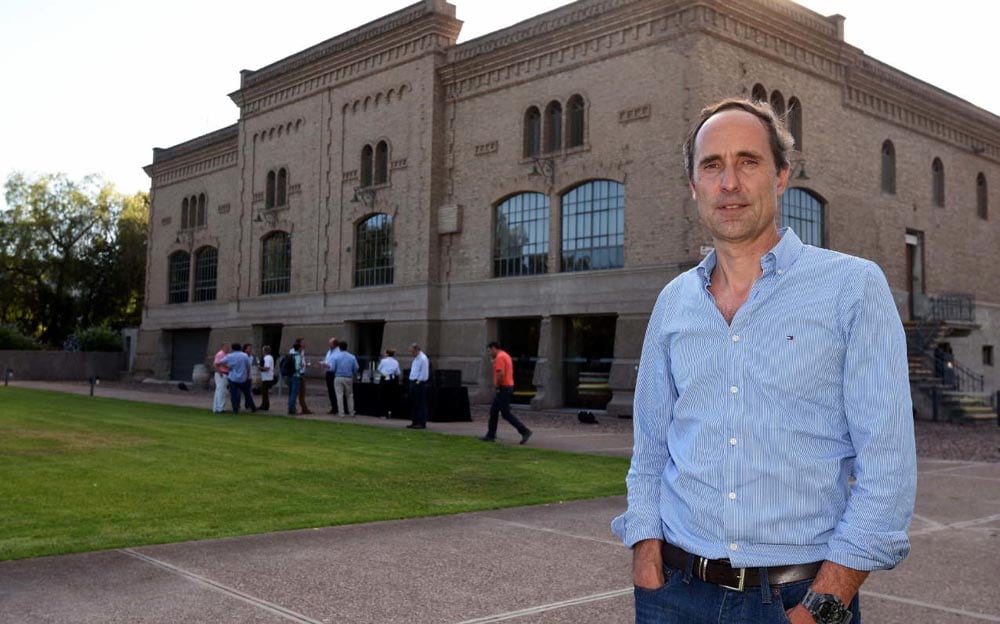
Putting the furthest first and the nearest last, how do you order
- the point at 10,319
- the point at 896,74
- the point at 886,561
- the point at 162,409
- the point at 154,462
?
1. the point at 10,319
2. the point at 896,74
3. the point at 162,409
4. the point at 154,462
5. the point at 886,561

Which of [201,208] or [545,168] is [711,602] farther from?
[201,208]

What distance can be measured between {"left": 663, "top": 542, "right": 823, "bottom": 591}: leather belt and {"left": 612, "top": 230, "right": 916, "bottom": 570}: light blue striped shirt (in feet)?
0.08

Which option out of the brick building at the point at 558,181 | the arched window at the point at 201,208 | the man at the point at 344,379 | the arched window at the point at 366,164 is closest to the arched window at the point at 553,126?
the brick building at the point at 558,181

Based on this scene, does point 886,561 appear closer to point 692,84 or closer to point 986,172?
point 692,84

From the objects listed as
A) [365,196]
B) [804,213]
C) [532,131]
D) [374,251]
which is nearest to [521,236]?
[532,131]

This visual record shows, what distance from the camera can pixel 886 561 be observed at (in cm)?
212

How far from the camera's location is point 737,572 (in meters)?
2.30

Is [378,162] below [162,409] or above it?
above

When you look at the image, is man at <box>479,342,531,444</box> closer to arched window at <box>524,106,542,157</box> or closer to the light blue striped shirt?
arched window at <box>524,106,542,157</box>

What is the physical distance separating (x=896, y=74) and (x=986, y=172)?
789 centimetres

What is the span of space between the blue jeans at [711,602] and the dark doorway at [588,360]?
950 inches

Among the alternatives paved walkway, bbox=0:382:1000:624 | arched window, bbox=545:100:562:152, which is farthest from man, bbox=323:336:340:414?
paved walkway, bbox=0:382:1000:624

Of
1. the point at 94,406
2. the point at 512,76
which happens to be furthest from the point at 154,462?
the point at 512,76

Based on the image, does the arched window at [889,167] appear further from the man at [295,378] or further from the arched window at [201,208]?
the arched window at [201,208]
